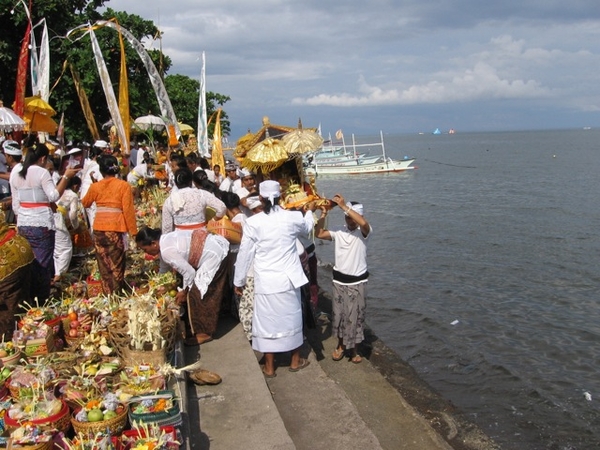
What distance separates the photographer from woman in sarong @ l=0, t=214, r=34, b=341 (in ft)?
15.2

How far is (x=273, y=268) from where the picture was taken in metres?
5.01

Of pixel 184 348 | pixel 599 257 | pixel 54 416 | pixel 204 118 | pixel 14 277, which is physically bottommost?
pixel 599 257

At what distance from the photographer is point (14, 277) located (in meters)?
4.71

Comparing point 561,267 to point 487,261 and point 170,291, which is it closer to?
point 487,261

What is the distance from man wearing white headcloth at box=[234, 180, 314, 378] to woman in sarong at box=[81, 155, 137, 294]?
153 cm

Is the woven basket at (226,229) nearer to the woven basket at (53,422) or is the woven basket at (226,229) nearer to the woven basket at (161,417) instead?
the woven basket at (161,417)

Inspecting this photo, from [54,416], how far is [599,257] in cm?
1559

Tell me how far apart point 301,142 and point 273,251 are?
2155 mm

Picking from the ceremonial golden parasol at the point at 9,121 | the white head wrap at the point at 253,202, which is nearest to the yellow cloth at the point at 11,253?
the white head wrap at the point at 253,202

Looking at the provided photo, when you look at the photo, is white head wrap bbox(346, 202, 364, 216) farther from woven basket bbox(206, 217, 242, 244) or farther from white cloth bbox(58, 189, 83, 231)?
white cloth bbox(58, 189, 83, 231)

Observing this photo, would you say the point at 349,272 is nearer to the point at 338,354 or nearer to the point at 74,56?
the point at 338,354

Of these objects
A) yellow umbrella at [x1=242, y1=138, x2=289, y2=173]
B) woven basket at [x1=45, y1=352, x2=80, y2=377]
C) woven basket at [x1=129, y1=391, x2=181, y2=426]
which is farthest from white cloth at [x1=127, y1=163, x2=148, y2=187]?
woven basket at [x1=129, y1=391, x2=181, y2=426]

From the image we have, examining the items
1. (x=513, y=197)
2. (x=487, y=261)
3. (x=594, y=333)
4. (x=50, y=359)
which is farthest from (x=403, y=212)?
(x=50, y=359)

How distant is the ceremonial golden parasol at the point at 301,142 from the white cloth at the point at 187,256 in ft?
5.63
